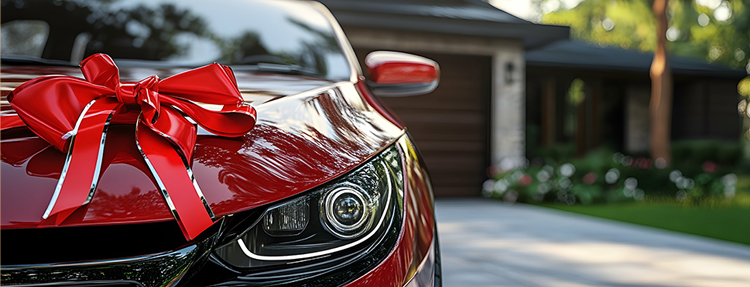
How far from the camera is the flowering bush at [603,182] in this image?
830cm

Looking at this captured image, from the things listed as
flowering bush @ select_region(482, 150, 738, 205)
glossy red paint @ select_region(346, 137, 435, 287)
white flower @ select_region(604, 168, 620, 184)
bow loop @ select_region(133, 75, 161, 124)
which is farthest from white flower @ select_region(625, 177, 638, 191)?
bow loop @ select_region(133, 75, 161, 124)

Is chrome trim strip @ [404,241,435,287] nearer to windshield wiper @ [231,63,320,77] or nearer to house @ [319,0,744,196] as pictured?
windshield wiper @ [231,63,320,77]

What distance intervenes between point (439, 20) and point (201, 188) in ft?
24.0

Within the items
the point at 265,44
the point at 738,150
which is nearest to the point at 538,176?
the point at 265,44

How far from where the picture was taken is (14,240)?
3.12ft

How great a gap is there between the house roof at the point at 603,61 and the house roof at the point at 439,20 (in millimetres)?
2728

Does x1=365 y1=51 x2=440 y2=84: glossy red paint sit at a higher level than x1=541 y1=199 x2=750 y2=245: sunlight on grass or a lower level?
higher

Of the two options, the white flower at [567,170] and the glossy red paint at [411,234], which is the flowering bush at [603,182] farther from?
the glossy red paint at [411,234]

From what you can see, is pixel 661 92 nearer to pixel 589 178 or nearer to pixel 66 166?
pixel 589 178

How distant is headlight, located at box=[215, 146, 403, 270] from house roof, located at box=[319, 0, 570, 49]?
6766mm

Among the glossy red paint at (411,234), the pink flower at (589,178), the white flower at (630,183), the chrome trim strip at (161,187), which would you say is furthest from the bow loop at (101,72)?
the white flower at (630,183)

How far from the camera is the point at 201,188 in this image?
1017 millimetres

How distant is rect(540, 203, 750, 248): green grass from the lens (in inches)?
223

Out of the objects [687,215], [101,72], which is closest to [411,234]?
[101,72]
